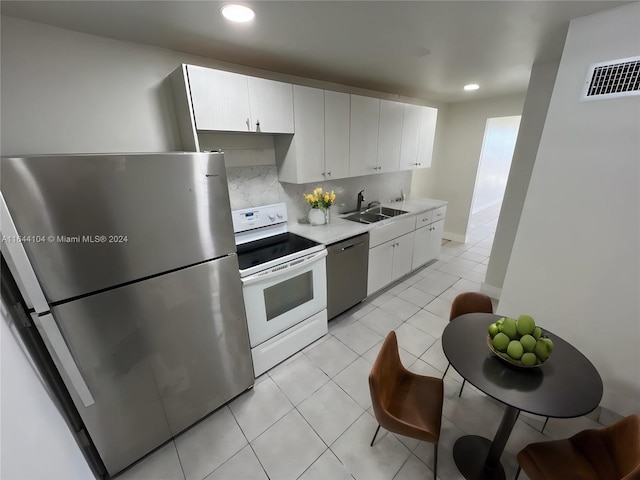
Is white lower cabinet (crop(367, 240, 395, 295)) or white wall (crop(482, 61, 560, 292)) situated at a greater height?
white wall (crop(482, 61, 560, 292))

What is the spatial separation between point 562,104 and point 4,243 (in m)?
2.82

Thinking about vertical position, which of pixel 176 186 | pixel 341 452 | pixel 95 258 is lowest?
pixel 341 452

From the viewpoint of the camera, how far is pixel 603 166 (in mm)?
1440

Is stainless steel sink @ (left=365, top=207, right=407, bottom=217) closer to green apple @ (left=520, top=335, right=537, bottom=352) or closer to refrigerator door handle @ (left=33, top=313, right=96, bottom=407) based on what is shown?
green apple @ (left=520, top=335, right=537, bottom=352)

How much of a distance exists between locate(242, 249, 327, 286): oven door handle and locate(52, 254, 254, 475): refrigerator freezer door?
0.12 metres

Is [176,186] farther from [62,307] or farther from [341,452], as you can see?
[341,452]

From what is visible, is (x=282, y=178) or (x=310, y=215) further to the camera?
(x=310, y=215)

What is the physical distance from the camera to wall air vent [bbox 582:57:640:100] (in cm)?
129

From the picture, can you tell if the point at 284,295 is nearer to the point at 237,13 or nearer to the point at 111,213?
the point at 111,213

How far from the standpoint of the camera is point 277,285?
1939 millimetres

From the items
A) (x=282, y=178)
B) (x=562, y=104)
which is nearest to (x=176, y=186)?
(x=282, y=178)

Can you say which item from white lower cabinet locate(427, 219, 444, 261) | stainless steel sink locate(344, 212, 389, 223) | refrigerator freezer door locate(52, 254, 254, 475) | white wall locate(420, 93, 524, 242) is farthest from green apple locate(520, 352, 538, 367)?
white wall locate(420, 93, 524, 242)

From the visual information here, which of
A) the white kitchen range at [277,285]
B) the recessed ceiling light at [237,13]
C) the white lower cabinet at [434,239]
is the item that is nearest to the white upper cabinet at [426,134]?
the white lower cabinet at [434,239]

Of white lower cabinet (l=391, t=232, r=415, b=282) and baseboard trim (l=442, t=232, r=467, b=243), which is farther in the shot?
baseboard trim (l=442, t=232, r=467, b=243)
